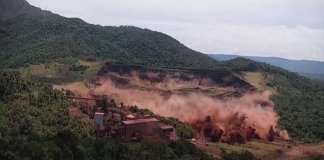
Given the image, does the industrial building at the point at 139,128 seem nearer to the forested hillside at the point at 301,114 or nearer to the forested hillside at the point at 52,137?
the forested hillside at the point at 52,137

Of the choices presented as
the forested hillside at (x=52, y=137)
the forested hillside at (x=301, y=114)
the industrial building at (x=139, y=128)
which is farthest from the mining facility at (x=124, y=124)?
the forested hillside at (x=301, y=114)

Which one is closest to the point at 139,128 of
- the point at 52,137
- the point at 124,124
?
the point at 124,124

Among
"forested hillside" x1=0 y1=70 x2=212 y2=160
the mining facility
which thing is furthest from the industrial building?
"forested hillside" x1=0 y1=70 x2=212 y2=160

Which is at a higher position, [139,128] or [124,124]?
[124,124]

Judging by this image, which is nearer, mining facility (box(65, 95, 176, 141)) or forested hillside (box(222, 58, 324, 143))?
mining facility (box(65, 95, 176, 141))

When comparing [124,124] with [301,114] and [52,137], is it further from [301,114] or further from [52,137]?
[301,114]

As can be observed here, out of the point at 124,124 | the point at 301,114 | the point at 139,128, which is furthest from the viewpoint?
the point at 301,114

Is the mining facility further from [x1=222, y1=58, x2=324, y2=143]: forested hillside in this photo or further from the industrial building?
[x1=222, y1=58, x2=324, y2=143]: forested hillside

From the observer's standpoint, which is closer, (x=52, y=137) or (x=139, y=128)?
(x=52, y=137)

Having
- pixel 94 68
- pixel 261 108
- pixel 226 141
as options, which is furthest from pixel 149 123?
pixel 94 68
